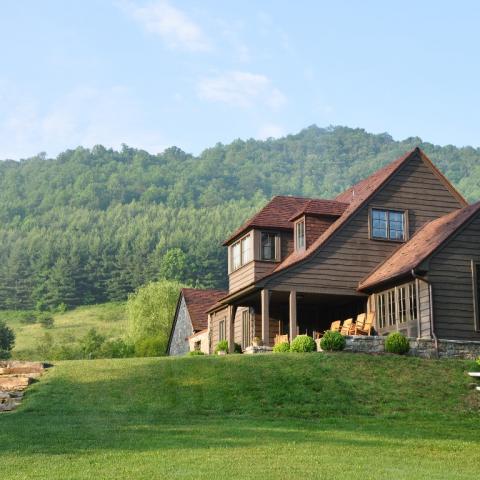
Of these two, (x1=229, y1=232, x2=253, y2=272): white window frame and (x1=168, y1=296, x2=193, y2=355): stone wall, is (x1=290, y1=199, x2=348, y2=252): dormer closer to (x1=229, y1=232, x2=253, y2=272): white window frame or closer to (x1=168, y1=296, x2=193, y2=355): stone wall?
(x1=229, y1=232, x2=253, y2=272): white window frame

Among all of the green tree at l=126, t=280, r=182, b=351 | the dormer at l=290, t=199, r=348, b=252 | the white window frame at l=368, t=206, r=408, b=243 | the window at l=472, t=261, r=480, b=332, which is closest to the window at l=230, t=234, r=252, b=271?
the dormer at l=290, t=199, r=348, b=252

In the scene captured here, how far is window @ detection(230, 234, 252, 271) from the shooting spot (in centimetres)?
3600

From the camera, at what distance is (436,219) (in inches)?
1325

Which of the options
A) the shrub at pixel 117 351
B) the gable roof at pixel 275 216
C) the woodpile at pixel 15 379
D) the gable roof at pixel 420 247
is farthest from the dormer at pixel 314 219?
the shrub at pixel 117 351

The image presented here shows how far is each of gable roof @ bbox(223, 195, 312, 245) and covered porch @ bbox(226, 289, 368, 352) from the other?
3.02 m

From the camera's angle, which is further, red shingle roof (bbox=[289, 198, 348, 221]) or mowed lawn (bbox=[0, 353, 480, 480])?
red shingle roof (bbox=[289, 198, 348, 221])

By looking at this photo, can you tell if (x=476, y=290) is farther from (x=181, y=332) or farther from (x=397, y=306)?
(x=181, y=332)

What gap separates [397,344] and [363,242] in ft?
20.1

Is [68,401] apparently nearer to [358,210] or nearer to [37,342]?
[358,210]

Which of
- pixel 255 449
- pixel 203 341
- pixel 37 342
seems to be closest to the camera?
pixel 255 449

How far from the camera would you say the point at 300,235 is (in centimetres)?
3475

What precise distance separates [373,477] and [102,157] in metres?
167

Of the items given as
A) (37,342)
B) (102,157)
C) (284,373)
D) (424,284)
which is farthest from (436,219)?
(102,157)

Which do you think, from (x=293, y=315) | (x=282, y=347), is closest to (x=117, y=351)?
(x=293, y=315)
